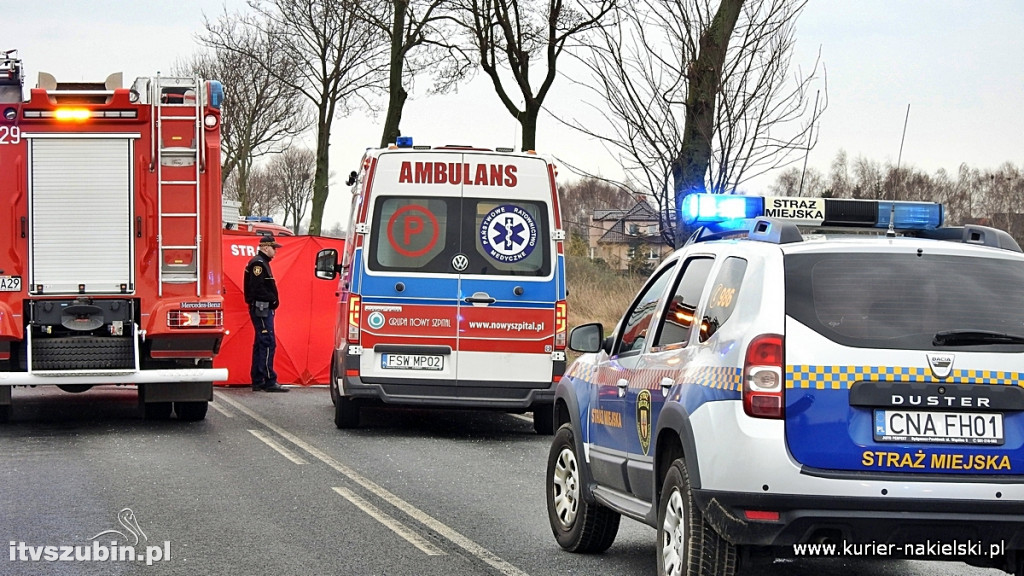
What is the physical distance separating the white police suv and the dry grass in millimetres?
18710

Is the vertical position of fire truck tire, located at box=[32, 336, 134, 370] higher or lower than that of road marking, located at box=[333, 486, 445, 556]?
higher

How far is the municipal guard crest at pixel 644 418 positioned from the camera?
633 cm

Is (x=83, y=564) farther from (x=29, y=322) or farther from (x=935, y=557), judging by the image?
(x=29, y=322)

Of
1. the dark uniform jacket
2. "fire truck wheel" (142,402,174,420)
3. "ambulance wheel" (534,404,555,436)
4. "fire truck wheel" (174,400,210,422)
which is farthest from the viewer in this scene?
the dark uniform jacket

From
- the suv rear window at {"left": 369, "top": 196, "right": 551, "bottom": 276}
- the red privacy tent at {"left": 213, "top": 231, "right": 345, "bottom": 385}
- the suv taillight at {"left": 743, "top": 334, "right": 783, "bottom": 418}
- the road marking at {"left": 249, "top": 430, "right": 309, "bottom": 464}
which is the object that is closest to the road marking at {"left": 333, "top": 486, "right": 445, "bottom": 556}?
the road marking at {"left": 249, "top": 430, "right": 309, "bottom": 464}

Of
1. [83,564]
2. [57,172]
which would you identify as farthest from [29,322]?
[83,564]

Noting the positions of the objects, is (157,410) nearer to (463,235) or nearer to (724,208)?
(463,235)

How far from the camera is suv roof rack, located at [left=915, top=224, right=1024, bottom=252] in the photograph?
19.7 feet

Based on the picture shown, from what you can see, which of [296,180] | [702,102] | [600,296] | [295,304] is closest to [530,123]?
[600,296]

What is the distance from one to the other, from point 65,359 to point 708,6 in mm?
8688

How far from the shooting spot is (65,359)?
1282 cm

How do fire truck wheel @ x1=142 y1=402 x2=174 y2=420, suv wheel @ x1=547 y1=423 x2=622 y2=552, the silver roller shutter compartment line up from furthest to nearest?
fire truck wheel @ x1=142 y1=402 x2=174 y2=420 → the silver roller shutter compartment → suv wheel @ x1=547 y1=423 x2=622 y2=552

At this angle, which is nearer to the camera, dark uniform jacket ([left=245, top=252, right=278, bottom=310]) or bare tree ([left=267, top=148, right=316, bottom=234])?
dark uniform jacket ([left=245, top=252, right=278, bottom=310])

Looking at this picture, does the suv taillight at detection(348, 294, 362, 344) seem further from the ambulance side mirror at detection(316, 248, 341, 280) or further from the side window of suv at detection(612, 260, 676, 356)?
the side window of suv at detection(612, 260, 676, 356)
